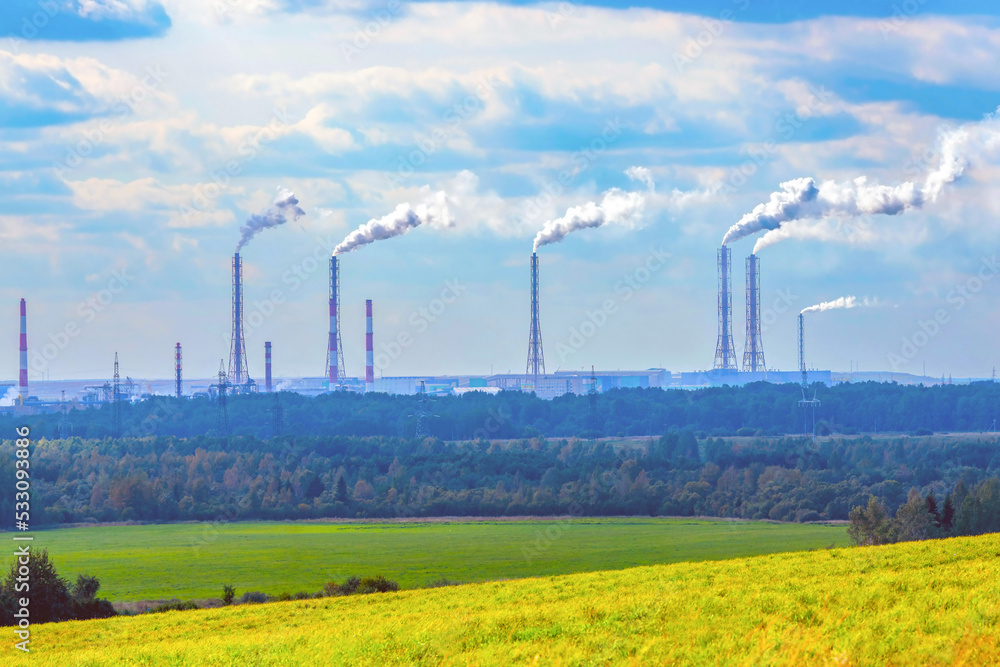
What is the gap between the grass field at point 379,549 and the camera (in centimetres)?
6444

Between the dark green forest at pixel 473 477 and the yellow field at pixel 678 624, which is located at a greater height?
the yellow field at pixel 678 624

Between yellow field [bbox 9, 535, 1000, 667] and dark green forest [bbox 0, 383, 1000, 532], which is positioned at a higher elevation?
yellow field [bbox 9, 535, 1000, 667]

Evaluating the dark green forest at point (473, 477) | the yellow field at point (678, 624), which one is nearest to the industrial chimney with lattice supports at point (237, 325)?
the dark green forest at point (473, 477)

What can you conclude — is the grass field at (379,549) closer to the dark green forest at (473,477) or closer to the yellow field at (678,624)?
the dark green forest at (473,477)

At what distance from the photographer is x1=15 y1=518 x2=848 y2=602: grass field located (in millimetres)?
64438

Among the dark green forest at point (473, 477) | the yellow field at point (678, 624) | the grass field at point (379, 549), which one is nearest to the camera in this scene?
the yellow field at point (678, 624)

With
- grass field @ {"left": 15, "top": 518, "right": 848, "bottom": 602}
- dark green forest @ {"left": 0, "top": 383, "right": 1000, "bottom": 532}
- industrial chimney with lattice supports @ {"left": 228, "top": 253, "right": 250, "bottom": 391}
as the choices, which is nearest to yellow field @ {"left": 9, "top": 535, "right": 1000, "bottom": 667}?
grass field @ {"left": 15, "top": 518, "right": 848, "bottom": 602}

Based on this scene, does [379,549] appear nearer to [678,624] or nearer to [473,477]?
[473,477]

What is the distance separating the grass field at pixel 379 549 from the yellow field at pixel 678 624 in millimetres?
32849

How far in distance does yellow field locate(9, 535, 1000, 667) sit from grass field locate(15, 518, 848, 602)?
3285cm

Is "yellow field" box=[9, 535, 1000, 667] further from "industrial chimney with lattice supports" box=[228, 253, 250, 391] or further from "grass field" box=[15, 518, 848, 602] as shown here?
"industrial chimney with lattice supports" box=[228, 253, 250, 391]

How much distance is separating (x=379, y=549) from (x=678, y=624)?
217 ft

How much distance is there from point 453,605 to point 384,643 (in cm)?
801

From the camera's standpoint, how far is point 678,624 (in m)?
16.1
